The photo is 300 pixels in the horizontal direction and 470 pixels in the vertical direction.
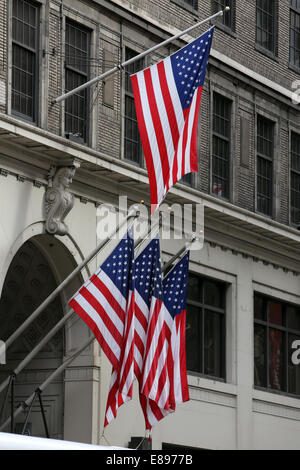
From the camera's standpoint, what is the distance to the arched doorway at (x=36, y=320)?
30.1 meters

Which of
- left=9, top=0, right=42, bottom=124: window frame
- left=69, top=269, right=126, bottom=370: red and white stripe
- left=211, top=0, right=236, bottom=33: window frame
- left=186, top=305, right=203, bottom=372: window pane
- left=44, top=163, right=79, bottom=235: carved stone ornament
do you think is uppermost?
left=211, top=0, right=236, bottom=33: window frame

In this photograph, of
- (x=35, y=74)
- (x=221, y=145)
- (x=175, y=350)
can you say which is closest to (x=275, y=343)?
(x=221, y=145)

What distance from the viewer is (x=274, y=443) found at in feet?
119

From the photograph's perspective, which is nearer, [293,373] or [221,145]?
[221,145]

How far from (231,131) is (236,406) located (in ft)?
23.0

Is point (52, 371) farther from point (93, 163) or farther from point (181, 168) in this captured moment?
point (181, 168)

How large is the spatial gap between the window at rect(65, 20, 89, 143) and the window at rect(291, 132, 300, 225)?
401 inches

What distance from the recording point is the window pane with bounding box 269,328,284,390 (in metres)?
37.1

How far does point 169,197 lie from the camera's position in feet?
107

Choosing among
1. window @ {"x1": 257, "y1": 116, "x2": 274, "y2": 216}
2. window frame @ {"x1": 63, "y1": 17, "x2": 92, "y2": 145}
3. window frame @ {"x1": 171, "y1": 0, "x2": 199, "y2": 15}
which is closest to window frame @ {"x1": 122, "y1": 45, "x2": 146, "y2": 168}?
window frame @ {"x1": 63, "y1": 17, "x2": 92, "y2": 145}

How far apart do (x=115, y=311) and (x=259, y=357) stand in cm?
1112

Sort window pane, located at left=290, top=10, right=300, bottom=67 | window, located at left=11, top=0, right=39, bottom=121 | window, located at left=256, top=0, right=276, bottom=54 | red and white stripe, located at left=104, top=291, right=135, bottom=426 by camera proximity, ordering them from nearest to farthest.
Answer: red and white stripe, located at left=104, top=291, right=135, bottom=426 → window, located at left=11, top=0, right=39, bottom=121 → window, located at left=256, top=0, right=276, bottom=54 → window pane, located at left=290, top=10, right=300, bottom=67

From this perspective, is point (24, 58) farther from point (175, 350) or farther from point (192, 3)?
point (192, 3)

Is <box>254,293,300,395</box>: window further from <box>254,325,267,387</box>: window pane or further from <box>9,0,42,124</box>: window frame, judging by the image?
<box>9,0,42,124</box>: window frame
